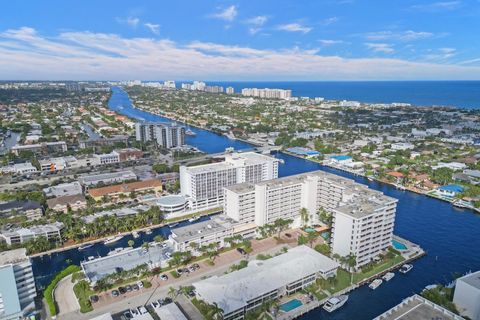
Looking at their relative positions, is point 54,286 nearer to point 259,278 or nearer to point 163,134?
point 259,278

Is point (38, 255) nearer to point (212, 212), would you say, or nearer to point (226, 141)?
point (212, 212)

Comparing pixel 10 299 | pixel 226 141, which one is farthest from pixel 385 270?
pixel 226 141

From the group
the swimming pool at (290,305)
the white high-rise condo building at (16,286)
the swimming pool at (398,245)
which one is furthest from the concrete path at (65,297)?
the swimming pool at (398,245)

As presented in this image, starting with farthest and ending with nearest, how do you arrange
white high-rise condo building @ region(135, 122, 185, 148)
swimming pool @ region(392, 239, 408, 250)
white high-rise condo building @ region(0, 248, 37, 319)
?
1. white high-rise condo building @ region(135, 122, 185, 148)
2. swimming pool @ region(392, 239, 408, 250)
3. white high-rise condo building @ region(0, 248, 37, 319)

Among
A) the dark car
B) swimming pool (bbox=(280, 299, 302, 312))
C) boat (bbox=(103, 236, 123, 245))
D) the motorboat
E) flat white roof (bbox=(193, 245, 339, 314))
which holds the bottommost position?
the motorboat

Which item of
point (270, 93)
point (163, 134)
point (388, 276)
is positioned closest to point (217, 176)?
point (388, 276)

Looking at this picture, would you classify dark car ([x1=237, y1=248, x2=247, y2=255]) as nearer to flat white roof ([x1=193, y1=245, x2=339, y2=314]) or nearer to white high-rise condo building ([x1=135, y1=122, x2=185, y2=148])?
flat white roof ([x1=193, y1=245, x2=339, y2=314])

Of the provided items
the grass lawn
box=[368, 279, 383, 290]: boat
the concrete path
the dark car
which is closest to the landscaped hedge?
the concrete path
